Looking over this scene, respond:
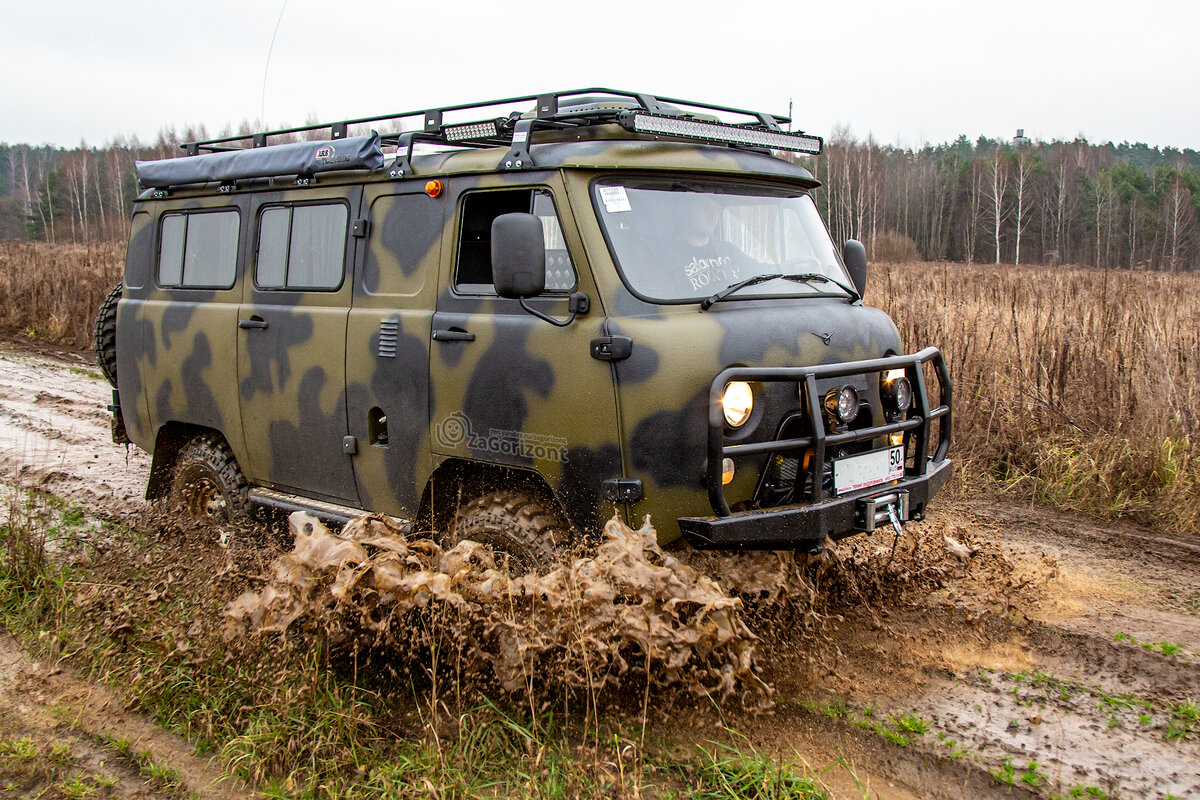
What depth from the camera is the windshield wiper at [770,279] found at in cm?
419

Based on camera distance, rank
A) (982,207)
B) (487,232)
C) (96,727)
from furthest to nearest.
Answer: (982,207), (487,232), (96,727)

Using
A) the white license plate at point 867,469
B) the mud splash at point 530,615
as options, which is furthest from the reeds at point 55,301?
the white license plate at point 867,469

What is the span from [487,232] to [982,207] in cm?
5020

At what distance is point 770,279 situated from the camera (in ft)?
14.8

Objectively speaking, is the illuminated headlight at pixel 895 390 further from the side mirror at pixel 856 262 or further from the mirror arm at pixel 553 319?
the mirror arm at pixel 553 319

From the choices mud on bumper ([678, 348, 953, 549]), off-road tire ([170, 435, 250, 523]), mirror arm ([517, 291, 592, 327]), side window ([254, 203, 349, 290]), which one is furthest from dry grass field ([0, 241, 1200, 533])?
off-road tire ([170, 435, 250, 523])

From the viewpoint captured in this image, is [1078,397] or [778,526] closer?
[778,526]

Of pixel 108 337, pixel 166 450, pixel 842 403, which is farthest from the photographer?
pixel 108 337

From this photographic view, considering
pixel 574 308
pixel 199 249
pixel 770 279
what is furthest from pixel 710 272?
pixel 199 249

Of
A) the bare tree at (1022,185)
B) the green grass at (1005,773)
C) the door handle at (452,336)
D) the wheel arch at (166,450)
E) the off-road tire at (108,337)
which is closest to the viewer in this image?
the green grass at (1005,773)

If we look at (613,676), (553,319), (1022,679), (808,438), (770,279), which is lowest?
(1022,679)

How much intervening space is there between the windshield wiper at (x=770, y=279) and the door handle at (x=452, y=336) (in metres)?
1.10

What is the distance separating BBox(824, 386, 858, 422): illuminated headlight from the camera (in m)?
4.30

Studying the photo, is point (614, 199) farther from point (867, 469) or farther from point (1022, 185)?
point (1022, 185)
